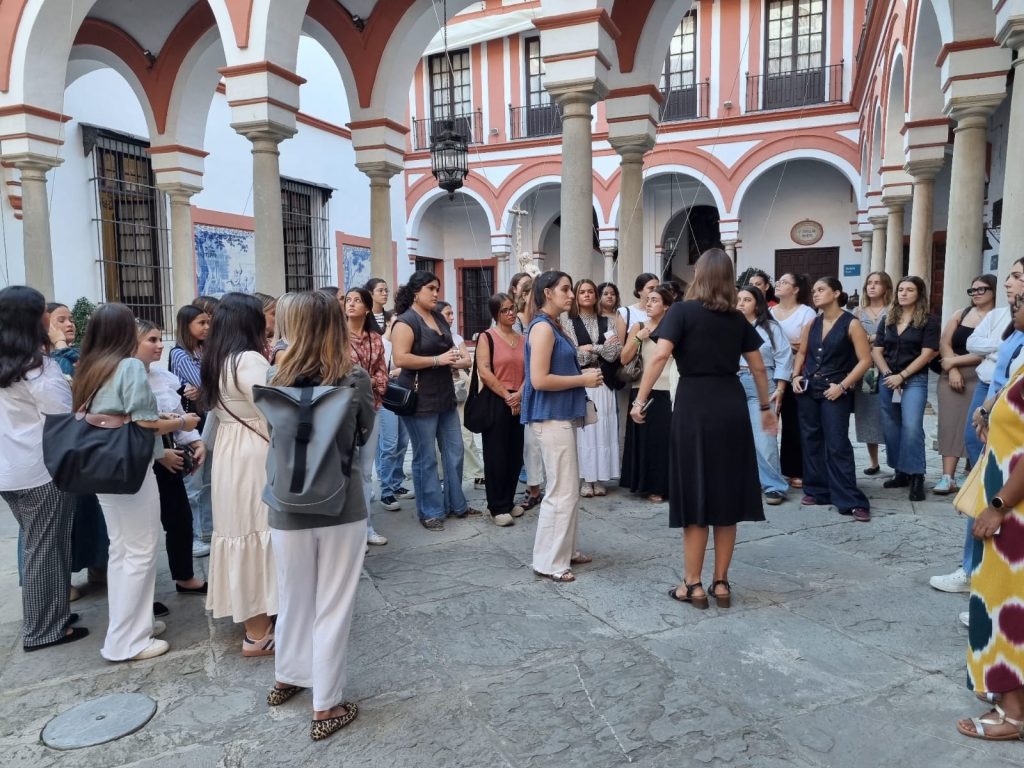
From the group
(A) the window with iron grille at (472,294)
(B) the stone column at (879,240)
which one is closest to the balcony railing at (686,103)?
(B) the stone column at (879,240)

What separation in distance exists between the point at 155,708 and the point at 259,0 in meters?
6.76

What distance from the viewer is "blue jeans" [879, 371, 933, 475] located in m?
5.22

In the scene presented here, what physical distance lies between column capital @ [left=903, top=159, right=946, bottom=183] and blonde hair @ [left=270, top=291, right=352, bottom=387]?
33.5 ft

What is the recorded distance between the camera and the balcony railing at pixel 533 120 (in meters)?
18.7

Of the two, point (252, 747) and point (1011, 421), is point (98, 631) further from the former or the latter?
point (1011, 421)

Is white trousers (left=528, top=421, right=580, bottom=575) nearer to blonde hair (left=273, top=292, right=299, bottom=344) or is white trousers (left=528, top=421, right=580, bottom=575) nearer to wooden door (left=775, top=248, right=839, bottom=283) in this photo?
blonde hair (left=273, top=292, right=299, bottom=344)

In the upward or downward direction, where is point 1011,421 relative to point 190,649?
upward

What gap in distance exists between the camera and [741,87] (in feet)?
55.8

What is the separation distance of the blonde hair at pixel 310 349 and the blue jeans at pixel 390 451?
2984 millimetres

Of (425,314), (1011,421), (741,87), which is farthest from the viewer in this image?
(741,87)

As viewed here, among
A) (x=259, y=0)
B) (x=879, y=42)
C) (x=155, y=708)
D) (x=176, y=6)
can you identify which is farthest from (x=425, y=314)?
(x=879, y=42)

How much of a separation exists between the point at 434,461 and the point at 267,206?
3.89 meters

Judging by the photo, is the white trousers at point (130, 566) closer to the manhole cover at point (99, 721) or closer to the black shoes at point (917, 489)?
the manhole cover at point (99, 721)

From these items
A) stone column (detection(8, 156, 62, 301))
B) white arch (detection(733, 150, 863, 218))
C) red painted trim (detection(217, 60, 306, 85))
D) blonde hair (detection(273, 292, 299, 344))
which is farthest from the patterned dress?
white arch (detection(733, 150, 863, 218))
